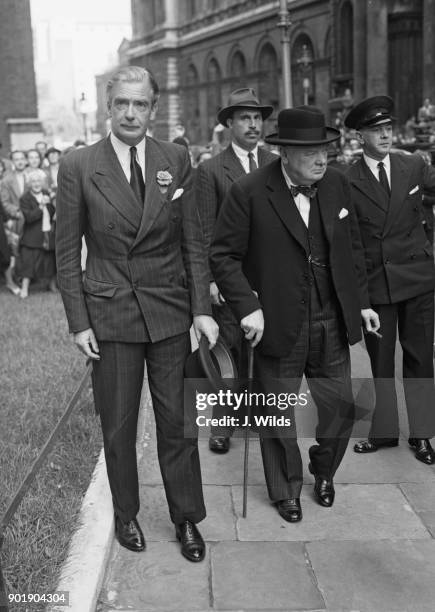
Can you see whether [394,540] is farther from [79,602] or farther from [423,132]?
[423,132]

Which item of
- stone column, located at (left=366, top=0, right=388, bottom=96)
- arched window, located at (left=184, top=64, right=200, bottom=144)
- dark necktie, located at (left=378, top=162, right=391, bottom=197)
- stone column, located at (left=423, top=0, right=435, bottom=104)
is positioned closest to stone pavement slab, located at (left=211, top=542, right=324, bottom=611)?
dark necktie, located at (left=378, top=162, right=391, bottom=197)

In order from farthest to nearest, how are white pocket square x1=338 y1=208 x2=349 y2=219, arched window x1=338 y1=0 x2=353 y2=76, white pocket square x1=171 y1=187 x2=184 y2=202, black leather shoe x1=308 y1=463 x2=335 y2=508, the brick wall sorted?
arched window x1=338 y1=0 x2=353 y2=76 < the brick wall < black leather shoe x1=308 y1=463 x2=335 y2=508 < white pocket square x1=338 y1=208 x2=349 y2=219 < white pocket square x1=171 y1=187 x2=184 y2=202

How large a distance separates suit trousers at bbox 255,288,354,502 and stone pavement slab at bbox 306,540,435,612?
1.52 ft

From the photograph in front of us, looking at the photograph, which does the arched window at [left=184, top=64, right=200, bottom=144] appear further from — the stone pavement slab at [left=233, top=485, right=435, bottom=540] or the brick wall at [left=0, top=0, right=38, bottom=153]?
the stone pavement slab at [left=233, top=485, right=435, bottom=540]

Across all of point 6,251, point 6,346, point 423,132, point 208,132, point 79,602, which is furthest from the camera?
point 208,132

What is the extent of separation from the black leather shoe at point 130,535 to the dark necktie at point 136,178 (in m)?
1.64

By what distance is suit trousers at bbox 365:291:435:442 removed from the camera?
17.3 ft

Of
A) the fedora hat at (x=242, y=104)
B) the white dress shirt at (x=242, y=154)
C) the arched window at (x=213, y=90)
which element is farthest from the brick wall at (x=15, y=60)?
the arched window at (x=213, y=90)

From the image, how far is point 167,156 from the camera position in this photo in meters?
3.93

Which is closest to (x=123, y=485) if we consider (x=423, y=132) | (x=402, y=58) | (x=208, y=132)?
(x=423, y=132)

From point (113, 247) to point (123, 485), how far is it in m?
1.19

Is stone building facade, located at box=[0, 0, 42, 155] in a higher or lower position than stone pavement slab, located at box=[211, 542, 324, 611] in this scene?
higher

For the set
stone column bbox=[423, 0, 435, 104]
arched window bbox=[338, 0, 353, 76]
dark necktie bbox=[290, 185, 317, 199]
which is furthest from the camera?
arched window bbox=[338, 0, 353, 76]

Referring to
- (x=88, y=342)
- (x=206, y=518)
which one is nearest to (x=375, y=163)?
(x=88, y=342)
